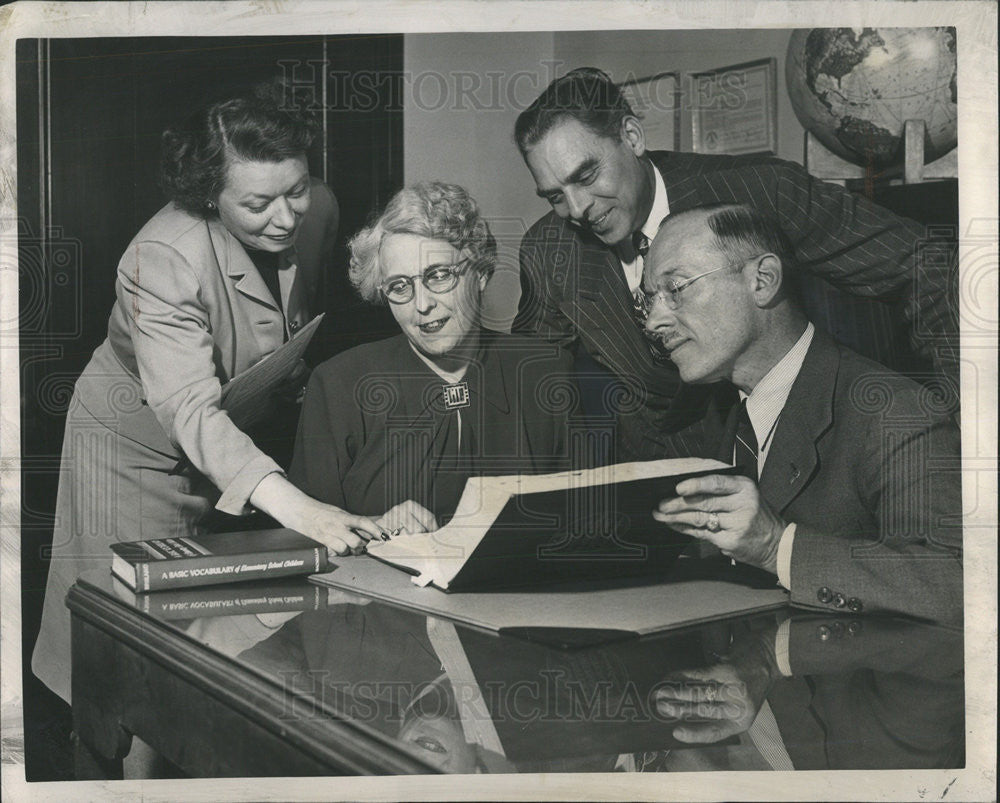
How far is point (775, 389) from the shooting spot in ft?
6.40

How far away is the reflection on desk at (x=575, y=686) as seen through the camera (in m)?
1.60

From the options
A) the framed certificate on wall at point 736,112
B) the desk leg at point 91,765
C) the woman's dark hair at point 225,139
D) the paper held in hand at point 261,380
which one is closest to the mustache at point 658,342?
the framed certificate on wall at point 736,112

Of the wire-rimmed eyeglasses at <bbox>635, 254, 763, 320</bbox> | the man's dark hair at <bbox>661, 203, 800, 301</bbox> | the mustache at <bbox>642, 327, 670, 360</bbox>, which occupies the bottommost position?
the mustache at <bbox>642, 327, 670, 360</bbox>

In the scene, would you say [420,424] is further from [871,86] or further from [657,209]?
[871,86]

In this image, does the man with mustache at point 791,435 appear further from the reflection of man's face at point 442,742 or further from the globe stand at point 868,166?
the reflection of man's face at point 442,742

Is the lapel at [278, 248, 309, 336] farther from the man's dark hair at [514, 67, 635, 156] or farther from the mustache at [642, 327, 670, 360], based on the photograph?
the mustache at [642, 327, 670, 360]

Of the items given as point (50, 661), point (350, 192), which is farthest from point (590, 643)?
point (50, 661)

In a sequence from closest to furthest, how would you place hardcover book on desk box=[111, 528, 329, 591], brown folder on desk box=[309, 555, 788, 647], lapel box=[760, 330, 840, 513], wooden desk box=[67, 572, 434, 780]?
wooden desk box=[67, 572, 434, 780]
brown folder on desk box=[309, 555, 788, 647]
hardcover book on desk box=[111, 528, 329, 591]
lapel box=[760, 330, 840, 513]

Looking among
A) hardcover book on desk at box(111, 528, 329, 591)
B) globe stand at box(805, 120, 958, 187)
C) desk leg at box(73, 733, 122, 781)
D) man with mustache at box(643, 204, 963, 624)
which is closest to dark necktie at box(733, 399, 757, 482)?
man with mustache at box(643, 204, 963, 624)

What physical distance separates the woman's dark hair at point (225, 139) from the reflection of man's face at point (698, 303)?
0.73 meters

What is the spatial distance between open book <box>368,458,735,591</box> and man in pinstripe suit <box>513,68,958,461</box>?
8cm

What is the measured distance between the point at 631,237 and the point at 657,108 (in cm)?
26

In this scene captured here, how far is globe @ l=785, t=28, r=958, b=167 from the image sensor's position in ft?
6.49

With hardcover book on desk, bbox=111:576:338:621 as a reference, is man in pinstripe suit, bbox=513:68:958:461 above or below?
above
